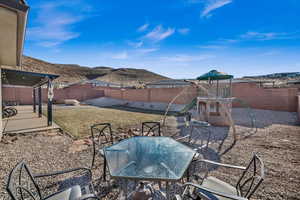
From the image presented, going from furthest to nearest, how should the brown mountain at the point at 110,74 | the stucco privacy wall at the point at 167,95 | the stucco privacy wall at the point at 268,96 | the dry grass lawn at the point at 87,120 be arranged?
the brown mountain at the point at 110,74
the stucco privacy wall at the point at 167,95
the stucco privacy wall at the point at 268,96
the dry grass lawn at the point at 87,120

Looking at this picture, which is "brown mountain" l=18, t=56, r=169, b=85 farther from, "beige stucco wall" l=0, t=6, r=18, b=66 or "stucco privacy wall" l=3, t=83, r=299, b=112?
"beige stucco wall" l=0, t=6, r=18, b=66

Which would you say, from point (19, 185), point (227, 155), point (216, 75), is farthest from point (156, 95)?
point (19, 185)

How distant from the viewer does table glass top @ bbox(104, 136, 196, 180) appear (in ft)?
5.82

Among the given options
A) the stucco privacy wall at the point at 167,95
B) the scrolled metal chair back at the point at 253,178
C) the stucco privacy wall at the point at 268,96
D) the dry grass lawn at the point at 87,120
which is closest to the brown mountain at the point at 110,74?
the stucco privacy wall at the point at 167,95

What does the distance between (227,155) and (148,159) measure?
8.91 feet

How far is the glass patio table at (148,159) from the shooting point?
1753mm

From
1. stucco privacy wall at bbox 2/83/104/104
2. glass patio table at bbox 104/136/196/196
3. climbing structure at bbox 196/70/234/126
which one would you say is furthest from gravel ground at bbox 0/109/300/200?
stucco privacy wall at bbox 2/83/104/104

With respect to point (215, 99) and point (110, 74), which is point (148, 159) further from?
point (110, 74)

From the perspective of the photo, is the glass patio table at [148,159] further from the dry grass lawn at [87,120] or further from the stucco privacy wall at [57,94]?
the stucco privacy wall at [57,94]

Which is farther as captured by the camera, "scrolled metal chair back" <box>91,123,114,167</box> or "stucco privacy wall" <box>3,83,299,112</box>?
"stucco privacy wall" <box>3,83,299,112</box>

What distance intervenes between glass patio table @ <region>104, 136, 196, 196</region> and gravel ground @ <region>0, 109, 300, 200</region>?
690 mm

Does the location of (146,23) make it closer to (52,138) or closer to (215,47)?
(215,47)

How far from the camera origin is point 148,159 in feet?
7.19

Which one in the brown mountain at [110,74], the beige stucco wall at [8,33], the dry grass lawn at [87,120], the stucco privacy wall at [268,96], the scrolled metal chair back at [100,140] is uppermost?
the brown mountain at [110,74]
